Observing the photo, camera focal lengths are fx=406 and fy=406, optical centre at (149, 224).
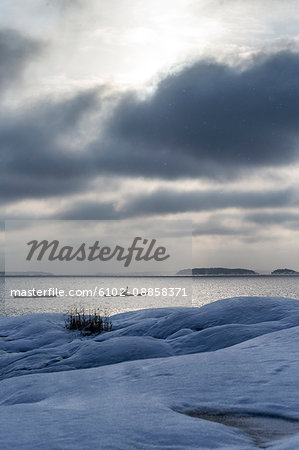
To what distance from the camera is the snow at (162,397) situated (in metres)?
2.55

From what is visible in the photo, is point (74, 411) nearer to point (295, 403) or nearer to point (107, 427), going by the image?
point (107, 427)

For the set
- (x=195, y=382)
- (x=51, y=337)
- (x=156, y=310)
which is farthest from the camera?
(x=156, y=310)

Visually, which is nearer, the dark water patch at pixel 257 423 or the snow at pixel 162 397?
the snow at pixel 162 397

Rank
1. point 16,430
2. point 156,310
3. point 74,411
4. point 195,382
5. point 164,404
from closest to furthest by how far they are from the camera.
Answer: point 16,430
point 74,411
point 164,404
point 195,382
point 156,310

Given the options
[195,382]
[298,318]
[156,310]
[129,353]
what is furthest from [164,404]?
[156,310]

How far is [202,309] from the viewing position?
32.3ft

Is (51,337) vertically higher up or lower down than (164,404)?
lower down

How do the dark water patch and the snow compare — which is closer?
the snow

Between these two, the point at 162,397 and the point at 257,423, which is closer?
the point at 257,423

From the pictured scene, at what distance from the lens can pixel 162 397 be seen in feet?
11.6

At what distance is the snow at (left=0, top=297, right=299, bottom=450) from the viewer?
2547 mm

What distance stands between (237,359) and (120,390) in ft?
4.51

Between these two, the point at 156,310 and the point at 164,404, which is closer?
the point at 164,404

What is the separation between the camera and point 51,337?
950 centimetres
